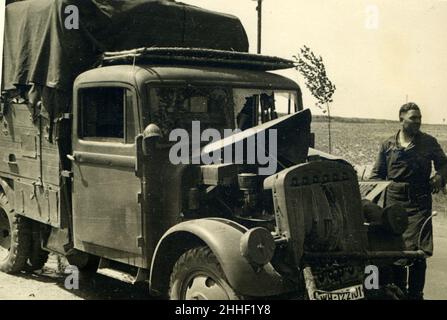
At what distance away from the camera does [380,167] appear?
5848 mm

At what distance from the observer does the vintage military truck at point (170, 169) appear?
14.2ft

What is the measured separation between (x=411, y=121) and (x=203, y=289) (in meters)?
2.51

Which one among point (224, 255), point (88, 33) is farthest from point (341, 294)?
point (88, 33)

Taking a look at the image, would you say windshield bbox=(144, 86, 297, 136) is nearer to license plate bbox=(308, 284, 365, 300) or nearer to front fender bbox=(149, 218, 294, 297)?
front fender bbox=(149, 218, 294, 297)

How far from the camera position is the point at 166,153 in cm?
496

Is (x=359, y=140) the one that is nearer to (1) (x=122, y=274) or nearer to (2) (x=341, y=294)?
(1) (x=122, y=274)

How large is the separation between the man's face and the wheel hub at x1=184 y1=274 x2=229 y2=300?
2421 millimetres

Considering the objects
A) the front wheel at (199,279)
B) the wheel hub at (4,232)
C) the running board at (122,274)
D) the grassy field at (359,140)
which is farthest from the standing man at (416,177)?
the grassy field at (359,140)

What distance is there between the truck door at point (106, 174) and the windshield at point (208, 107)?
222mm

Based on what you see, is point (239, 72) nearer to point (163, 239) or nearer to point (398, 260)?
point (163, 239)

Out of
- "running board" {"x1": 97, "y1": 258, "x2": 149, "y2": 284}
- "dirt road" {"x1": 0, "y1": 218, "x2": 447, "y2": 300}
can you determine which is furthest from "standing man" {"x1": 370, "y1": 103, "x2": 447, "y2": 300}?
"running board" {"x1": 97, "y1": 258, "x2": 149, "y2": 284}

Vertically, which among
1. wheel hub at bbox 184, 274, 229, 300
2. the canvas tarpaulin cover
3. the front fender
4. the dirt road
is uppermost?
the canvas tarpaulin cover

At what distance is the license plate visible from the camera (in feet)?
13.3
